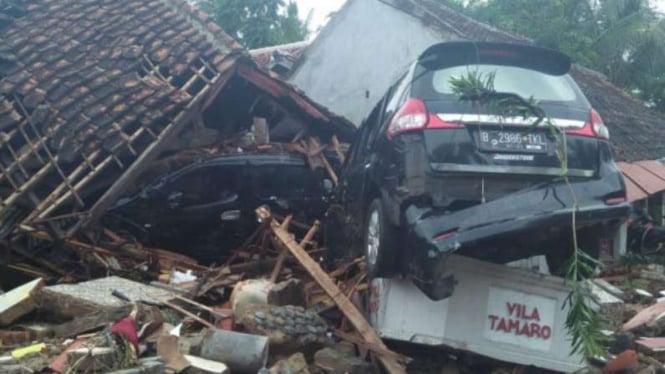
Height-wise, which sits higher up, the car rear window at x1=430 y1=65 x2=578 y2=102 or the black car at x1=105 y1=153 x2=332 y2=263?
the car rear window at x1=430 y1=65 x2=578 y2=102

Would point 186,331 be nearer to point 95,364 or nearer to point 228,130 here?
point 95,364

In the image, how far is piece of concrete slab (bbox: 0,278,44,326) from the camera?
608 cm

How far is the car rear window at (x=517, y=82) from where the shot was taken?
5203mm

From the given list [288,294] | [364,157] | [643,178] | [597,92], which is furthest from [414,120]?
[597,92]

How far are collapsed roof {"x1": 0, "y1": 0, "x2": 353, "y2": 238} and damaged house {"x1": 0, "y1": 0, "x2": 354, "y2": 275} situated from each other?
18mm

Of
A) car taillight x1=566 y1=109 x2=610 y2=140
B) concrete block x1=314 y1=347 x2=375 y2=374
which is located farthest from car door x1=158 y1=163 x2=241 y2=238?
car taillight x1=566 y1=109 x2=610 y2=140

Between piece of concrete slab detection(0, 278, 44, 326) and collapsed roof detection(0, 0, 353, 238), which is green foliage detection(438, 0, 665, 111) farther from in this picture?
piece of concrete slab detection(0, 278, 44, 326)

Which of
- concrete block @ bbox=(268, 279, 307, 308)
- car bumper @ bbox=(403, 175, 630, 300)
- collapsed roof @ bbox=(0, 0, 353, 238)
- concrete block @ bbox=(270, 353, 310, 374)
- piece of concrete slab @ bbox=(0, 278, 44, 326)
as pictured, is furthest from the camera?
collapsed roof @ bbox=(0, 0, 353, 238)

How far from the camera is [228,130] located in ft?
40.4

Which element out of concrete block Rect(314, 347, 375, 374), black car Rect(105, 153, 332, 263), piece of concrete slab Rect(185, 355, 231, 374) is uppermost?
piece of concrete slab Rect(185, 355, 231, 374)

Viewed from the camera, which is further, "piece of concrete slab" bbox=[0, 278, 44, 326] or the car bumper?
"piece of concrete slab" bbox=[0, 278, 44, 326]

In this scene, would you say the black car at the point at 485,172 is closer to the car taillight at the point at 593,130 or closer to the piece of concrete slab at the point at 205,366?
the car taillight at the point at 593,130

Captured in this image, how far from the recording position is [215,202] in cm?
1028

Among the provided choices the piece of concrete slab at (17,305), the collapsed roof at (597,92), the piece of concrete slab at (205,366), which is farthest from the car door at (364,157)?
the collapsed roof at (597,92)
